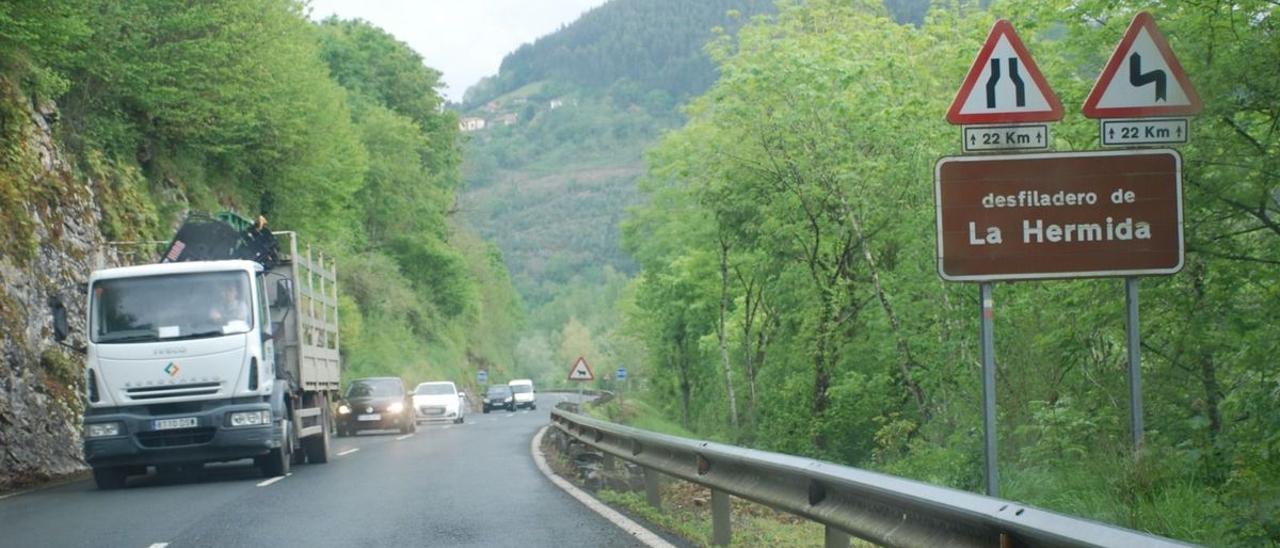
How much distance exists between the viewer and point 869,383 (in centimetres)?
3006

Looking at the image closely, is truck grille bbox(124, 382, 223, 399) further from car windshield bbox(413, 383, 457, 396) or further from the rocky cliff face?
car windshield bbox(413, 383, 457, 396)

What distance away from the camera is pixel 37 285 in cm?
2412

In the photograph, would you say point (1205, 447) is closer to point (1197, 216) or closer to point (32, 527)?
→ point (1197, 216)

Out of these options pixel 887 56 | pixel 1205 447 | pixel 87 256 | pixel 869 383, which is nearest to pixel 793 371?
pixel 869 383

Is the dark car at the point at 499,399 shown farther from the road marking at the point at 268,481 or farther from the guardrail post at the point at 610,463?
the guardrail post at the point at 610,463

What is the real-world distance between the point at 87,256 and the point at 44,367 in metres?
4.54

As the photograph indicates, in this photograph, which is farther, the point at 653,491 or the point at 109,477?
the point at 109,477

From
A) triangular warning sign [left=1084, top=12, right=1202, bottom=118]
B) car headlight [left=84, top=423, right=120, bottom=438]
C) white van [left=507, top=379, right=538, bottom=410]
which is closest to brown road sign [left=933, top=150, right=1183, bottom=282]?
triangular warning sign [left=1084, top=12, right=1202, bottom=118]

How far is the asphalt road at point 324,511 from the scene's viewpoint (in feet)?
36.0

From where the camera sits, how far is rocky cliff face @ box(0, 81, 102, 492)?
2112 cm

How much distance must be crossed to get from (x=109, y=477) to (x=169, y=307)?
7.36ft

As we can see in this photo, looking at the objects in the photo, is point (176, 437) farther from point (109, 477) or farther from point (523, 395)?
A: point (523, 395)

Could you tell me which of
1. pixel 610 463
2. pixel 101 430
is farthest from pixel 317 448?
pixel 610 463

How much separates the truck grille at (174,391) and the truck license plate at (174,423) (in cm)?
30
